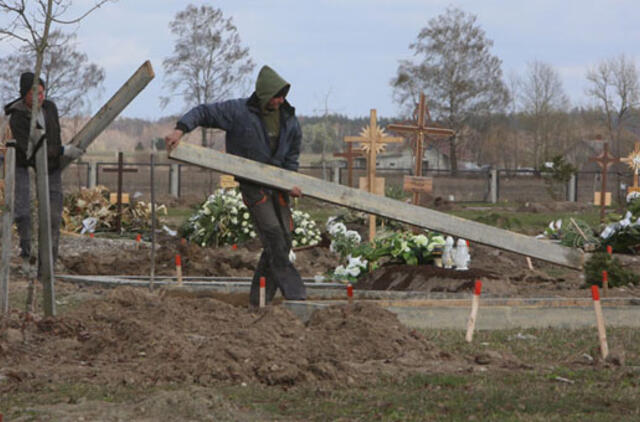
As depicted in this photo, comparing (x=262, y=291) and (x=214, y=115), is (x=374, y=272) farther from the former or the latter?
(x=214, y=115)

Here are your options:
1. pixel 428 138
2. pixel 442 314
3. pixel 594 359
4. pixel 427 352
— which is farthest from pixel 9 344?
pixel 428 138

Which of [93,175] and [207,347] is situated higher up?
[93,175]

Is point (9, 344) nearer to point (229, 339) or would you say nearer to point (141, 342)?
point (141, 342)

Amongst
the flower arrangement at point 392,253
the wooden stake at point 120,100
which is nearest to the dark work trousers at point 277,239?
the wooden stake at point 120,100

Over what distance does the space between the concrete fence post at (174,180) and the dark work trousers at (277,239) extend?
36721 millimetres

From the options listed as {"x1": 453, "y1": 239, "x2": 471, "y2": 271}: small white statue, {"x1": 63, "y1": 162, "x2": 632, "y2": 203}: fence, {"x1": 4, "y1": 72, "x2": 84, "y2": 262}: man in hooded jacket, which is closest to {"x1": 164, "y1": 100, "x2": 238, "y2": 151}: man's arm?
{"x1": 4, "y1": 72, "x2": 84, "y2": 262}: man in hooded jacket

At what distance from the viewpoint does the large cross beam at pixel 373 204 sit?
28.3 feet

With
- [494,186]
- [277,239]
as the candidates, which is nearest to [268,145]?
[277,239]

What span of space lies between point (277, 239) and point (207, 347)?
232 cm

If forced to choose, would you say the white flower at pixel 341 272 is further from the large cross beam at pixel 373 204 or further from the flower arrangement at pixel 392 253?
the large cross beam at pixel 373 204

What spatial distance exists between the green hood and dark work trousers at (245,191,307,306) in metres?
0.86

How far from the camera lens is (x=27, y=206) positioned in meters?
11.6

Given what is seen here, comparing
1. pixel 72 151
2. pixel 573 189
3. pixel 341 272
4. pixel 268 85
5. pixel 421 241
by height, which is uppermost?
pixel 268 85

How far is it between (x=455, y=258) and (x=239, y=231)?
7.18m
